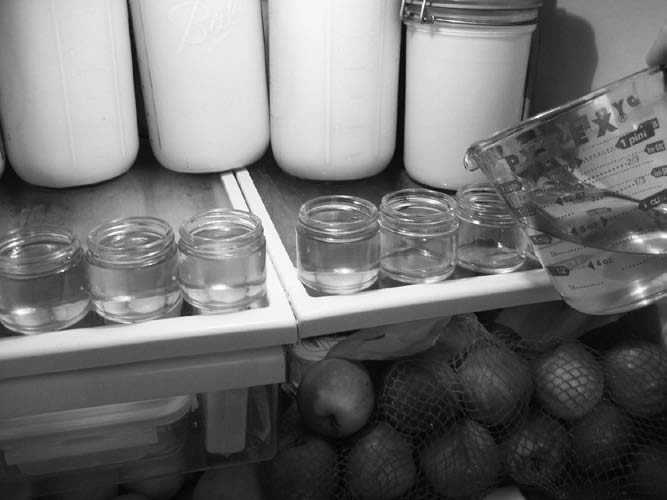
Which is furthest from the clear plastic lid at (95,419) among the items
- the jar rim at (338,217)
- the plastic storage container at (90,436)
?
the jar rim at (338,217)

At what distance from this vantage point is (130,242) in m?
0.64

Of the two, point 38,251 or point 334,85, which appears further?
point 334,85

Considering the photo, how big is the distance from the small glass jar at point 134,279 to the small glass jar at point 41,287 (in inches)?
0.6

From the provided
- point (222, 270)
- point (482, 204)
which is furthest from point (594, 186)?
point (222, 270)

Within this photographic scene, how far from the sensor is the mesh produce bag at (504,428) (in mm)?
700

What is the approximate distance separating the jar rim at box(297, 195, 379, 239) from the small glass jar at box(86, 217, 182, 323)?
0.14 meters

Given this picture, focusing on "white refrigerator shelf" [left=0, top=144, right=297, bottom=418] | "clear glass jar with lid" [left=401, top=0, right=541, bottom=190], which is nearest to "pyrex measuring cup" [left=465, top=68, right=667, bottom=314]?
"clear glass jar with lid" [left=401, top=0, right=541, bottom=190]

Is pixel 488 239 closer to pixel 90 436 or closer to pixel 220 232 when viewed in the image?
pixel 220 232

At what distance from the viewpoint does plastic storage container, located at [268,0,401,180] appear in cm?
75

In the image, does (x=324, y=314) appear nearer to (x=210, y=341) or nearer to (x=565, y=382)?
(x=210, y=341)

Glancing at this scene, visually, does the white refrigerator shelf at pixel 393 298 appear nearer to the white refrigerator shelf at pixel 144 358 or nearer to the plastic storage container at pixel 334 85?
the white refrigerator shelf at pixel 144 358

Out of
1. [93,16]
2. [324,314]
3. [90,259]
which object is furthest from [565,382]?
[93,16]

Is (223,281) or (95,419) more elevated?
(223,281)

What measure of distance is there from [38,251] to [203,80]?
305 millimetres
